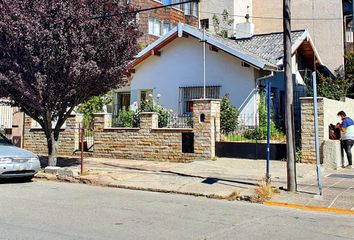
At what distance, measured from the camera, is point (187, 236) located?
6.22 metres

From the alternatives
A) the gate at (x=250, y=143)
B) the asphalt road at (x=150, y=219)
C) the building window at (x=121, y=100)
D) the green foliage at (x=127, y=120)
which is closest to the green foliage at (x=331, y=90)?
the gate at (x=250, y=143)

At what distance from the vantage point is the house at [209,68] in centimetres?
1859

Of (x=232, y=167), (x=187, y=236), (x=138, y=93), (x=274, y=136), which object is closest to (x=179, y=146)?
(x=232, y=167)

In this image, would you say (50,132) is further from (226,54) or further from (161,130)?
Result: (226,54)

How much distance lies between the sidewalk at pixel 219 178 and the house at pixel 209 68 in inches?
201

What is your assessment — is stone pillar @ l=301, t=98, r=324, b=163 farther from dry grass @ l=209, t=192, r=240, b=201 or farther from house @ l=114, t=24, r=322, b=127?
dry grass @ l=209, t=192, r=240, b=201

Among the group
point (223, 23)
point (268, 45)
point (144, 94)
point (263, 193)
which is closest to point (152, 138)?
point (144, 94)

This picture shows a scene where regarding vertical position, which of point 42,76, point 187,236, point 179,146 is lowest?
point 187,236

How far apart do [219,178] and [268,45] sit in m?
11.2

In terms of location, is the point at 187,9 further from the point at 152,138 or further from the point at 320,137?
the point at 320,137

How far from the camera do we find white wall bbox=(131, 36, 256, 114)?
18.8m

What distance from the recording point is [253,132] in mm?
15859

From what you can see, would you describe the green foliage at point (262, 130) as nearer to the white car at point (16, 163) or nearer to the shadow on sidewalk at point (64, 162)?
the shadow on sidewalk at point (64, 162)

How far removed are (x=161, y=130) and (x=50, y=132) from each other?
13.6 feet
